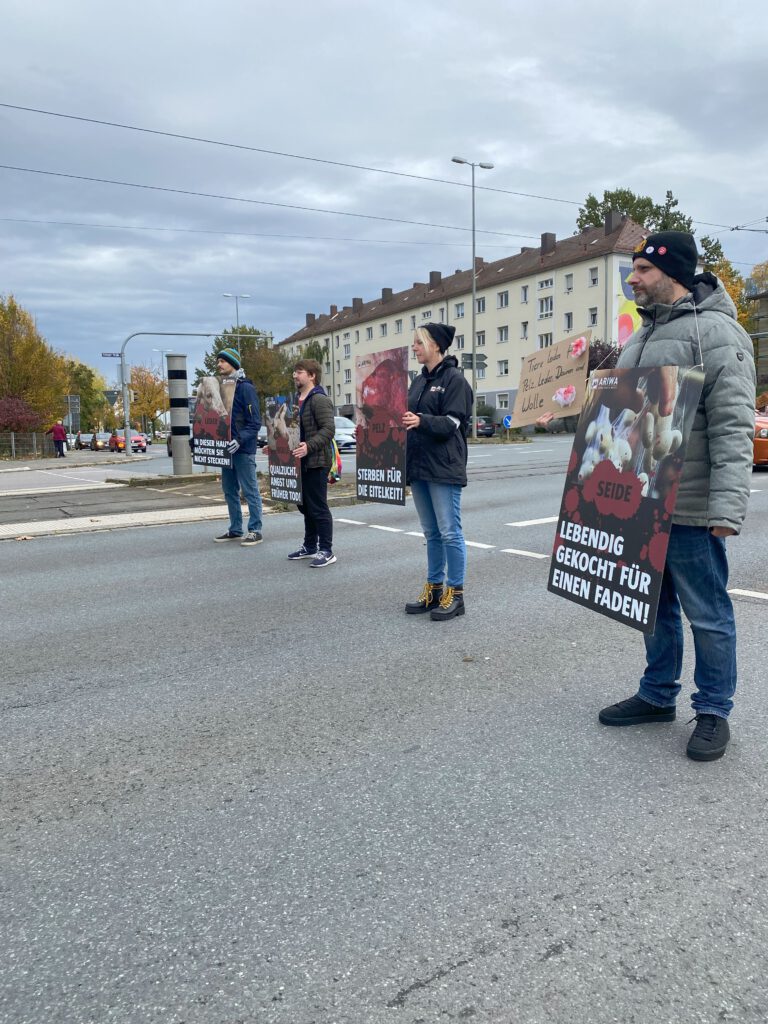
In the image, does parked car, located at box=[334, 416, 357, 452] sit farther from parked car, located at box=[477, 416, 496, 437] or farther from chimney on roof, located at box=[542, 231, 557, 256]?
chimney on roof, located at box=[542, 231, 557, 256]

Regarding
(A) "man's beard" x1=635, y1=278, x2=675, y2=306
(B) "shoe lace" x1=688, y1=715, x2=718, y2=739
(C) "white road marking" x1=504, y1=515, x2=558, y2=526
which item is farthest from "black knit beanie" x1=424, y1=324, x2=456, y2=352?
(C) "white road marking" x1=504, y1=515, x2=558, y2=526

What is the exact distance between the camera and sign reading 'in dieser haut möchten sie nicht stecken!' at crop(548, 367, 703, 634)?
9.70 ft

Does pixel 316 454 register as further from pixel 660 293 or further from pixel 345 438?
pixel 345 438

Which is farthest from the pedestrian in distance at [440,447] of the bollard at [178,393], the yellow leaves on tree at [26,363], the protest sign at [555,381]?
the yellow leaves on tree at [26,363]

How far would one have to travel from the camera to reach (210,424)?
9.06 metres

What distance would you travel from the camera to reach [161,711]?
3.71m

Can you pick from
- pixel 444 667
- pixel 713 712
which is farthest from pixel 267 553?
pixel 713 712

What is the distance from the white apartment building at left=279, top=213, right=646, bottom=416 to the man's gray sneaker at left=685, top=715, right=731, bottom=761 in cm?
4131

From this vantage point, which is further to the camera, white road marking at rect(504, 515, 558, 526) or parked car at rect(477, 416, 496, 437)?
parked car at rect(477, 416, 496, 437)

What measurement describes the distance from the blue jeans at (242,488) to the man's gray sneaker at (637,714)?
5.41 metres

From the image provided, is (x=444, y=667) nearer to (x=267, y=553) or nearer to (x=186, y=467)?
(x=267, y=553)

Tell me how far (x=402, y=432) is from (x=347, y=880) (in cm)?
390

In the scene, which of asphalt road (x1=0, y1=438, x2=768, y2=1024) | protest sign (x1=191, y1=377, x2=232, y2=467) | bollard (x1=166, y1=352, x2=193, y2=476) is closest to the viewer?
asphalt road (x1=0, y1=438, x2=768, y2=1024)

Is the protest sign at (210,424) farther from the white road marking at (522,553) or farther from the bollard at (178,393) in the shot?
the bollard at (178,393)
